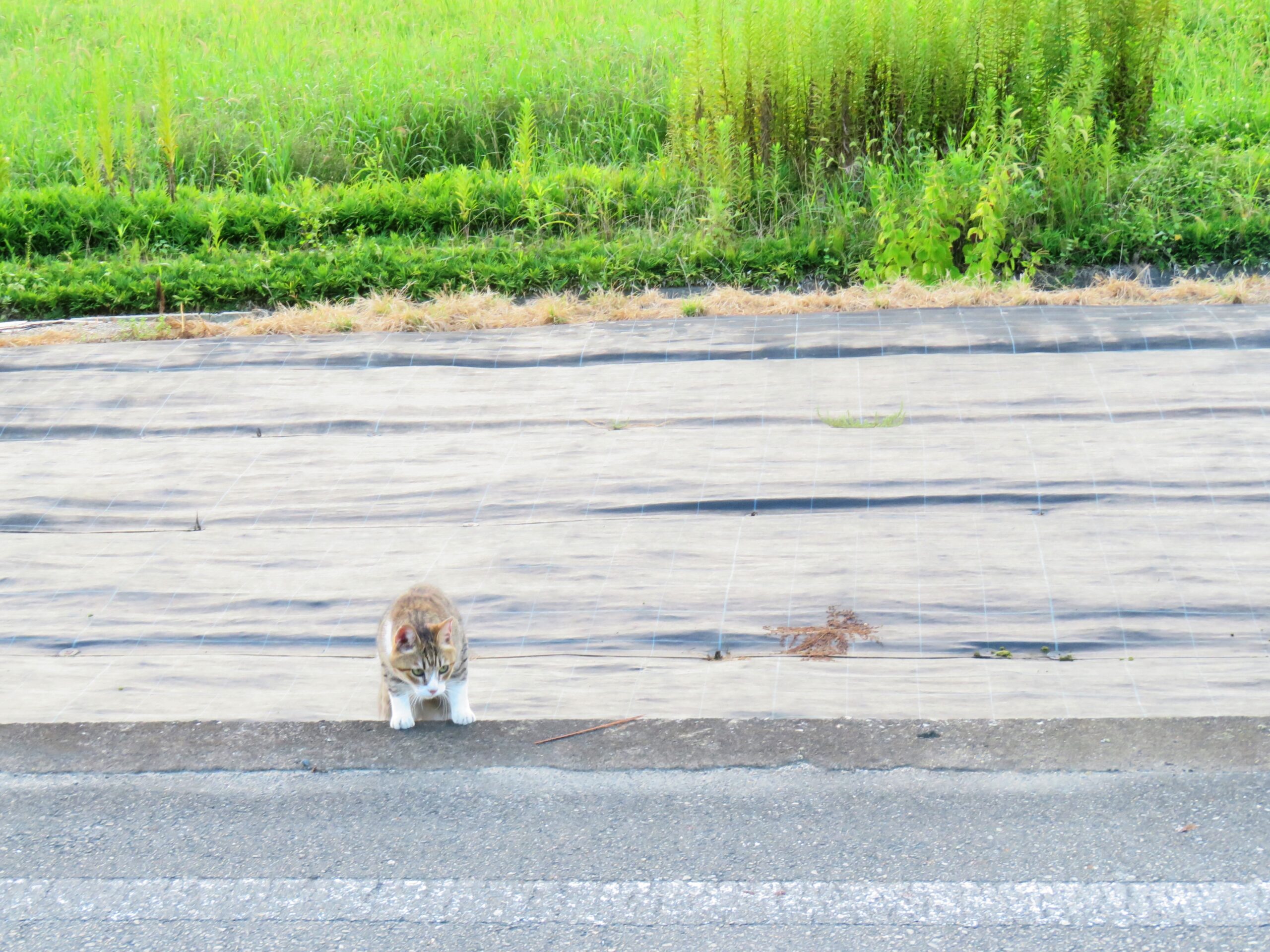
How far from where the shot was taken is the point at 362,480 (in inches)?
193

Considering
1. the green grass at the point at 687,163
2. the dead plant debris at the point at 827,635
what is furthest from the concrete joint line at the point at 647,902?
the green grass at the point at 687,163

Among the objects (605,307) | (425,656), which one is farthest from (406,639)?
(605,307)

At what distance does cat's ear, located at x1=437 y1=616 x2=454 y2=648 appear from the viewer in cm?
311

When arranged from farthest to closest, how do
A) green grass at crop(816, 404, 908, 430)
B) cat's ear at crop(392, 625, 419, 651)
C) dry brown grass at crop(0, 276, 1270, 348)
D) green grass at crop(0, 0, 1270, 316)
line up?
green grass at crop(0, 0, 1270, 316) < dry brown grass at crop(0, 276, 1270, 348) < green grass at crop(816, 404, 908, 430) < cat's ear at crop(392, 625, 419, 651)

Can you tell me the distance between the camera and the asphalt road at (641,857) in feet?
8.10

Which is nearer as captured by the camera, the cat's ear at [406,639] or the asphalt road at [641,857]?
the asphalt road at [641,857]

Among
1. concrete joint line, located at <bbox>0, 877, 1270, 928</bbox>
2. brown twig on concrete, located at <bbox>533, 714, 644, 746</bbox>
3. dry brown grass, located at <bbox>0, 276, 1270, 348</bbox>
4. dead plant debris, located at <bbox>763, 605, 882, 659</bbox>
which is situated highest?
concrete joint line, located at <bbox>0, 877, 1270, 928</bbox>

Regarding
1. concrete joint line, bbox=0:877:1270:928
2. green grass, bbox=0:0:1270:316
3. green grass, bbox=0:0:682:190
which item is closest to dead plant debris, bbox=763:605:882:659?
concrete joint line, bbox=0:877:1270:928

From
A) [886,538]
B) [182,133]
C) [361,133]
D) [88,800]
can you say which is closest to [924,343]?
[886,538]

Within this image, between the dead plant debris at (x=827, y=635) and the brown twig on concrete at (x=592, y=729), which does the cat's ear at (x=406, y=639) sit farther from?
the dead plant debris at (x=827, y=635)

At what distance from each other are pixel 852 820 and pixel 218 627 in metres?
2.11

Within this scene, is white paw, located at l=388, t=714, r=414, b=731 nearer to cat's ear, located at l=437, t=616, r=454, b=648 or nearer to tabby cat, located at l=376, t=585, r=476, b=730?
tabby cat, located at l=376, t=585, r=476, b=730

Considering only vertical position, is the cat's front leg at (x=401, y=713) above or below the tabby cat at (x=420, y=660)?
below

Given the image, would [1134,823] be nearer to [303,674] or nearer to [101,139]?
[303,674]
